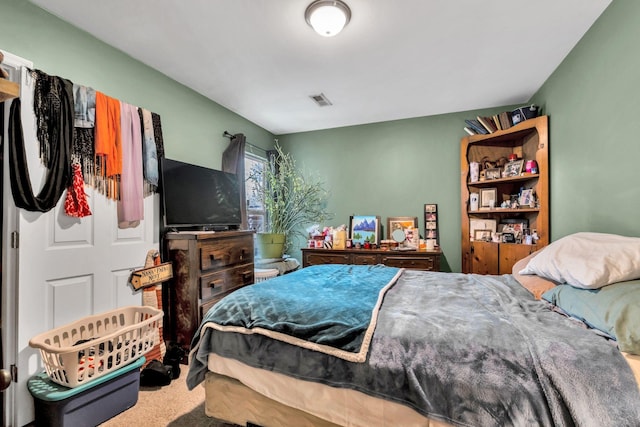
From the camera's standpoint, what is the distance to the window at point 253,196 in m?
3.79

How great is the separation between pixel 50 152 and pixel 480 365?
2445 millimetres

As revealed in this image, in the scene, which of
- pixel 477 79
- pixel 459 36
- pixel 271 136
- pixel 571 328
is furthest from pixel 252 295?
pixel 271 136

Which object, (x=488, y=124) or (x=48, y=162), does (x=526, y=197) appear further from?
(x=48, y=162)

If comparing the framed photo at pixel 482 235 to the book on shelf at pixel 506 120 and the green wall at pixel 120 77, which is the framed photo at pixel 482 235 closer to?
the book on shelf at pixel 506 120

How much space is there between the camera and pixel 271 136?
4301mm

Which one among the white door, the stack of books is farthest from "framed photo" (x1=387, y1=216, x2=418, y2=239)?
the white door

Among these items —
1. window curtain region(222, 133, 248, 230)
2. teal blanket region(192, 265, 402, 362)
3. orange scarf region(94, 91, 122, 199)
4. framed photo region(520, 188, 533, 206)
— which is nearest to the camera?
teal blanket region(192, 265, 402, 362)

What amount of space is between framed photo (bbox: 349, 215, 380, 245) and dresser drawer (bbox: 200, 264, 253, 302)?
1.52 meters

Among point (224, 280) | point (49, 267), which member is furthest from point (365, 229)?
point (49, 267)

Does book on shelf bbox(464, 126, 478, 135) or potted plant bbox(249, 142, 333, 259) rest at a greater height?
book on shelf bbox(464, 126, 478, 135)

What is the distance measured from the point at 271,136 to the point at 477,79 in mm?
2734

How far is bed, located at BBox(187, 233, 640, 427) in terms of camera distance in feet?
2.91

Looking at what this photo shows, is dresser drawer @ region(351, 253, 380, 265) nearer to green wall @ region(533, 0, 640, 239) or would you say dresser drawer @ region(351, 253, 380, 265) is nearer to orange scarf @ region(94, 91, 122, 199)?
green wall @ region(533, 0, 640, 239)

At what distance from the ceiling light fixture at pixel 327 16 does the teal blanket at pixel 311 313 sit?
64.4 inches
